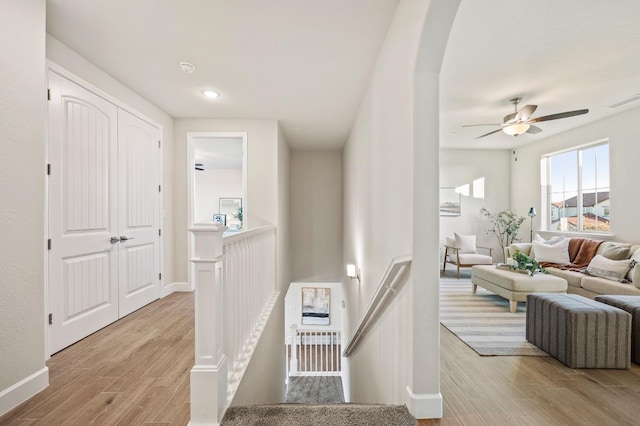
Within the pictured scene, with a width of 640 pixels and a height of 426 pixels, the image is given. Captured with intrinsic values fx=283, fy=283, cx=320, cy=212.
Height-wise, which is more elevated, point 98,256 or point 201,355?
point 98,256

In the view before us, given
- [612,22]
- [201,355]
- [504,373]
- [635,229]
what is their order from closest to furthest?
1. [201,355]
2. [504,373]
3. [612,22]
4. [635,229]

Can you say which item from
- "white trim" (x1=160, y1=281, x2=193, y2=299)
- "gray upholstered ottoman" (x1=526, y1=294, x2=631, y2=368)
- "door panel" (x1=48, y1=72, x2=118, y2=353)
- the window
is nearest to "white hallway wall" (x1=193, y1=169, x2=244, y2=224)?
"white trim" (x1=160, y1=281, x2=193, y2=299)

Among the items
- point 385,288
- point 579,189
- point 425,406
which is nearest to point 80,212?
point 385,288

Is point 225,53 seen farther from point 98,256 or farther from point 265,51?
point 98,256

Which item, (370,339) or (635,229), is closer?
(370,339)

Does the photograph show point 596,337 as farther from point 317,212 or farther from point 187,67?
point 317,212

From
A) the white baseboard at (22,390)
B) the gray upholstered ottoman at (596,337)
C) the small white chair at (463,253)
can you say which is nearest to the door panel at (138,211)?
the white baseboard at (22,390)

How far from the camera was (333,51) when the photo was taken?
246cm

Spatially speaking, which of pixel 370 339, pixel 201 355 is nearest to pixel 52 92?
pixel 201 355

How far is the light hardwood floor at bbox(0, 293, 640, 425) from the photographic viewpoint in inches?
63.7

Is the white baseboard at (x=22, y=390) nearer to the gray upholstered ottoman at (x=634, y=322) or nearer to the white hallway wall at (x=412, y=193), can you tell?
the white hallway wall at (x=412, y=193)

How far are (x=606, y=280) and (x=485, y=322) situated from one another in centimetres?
188

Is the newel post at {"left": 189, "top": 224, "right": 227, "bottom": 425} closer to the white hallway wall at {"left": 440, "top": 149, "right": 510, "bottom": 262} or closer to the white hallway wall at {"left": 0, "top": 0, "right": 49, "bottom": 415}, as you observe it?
the white hallway wall at {"left": 0, "top": 0, "right": 49, "bottom": 415}

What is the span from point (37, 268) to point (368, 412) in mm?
2224
